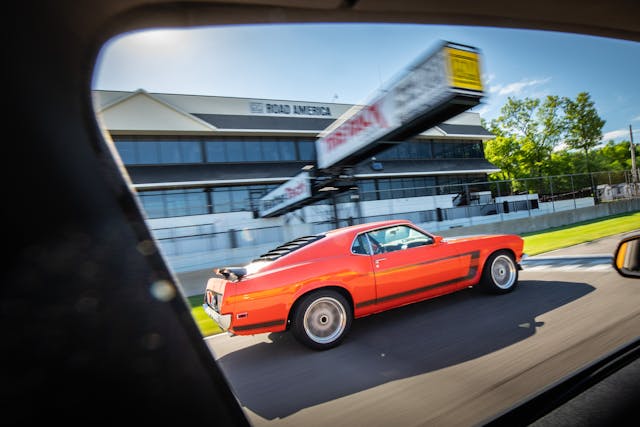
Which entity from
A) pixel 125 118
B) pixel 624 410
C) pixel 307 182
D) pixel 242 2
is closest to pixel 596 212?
pixel 307 182

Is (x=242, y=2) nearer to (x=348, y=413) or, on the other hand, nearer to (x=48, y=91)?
(x=48, y=91)

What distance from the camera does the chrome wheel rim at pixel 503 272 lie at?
5230 millimetres

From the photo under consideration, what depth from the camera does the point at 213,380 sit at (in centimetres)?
120

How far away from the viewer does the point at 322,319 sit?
→ 406 cm

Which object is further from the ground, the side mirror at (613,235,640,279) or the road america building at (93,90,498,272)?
the road america building at (93,90,498,272)

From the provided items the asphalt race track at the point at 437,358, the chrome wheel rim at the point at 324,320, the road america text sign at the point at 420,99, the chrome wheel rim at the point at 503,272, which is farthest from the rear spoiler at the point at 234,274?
the road america text sign at the point at 420,99

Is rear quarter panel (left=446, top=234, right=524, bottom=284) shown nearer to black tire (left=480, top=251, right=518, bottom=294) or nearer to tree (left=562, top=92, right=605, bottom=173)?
black tire (left=480, top=251, right=518, bottom=294)

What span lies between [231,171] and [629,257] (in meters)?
23.1

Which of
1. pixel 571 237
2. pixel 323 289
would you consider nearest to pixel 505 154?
pixel 571 237

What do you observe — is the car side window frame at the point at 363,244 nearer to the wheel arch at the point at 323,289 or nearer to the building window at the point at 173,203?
the wheel arch at the point at 323,289

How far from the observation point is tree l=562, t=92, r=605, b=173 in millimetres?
13562

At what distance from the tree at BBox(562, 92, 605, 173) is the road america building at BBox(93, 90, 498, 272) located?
565cm

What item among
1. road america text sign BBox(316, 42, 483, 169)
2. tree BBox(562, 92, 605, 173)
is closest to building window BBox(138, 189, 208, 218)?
road america text sign BBox(316, 42, 483, 169)

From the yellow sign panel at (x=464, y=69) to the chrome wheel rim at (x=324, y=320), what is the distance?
4150 millimetres
